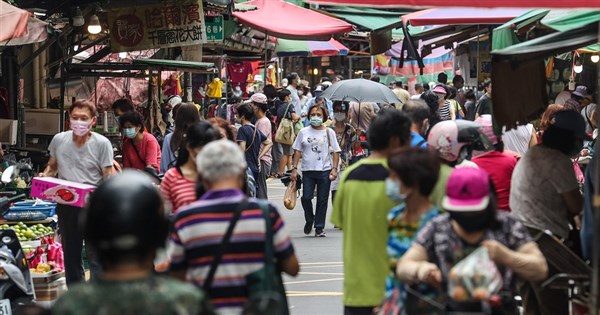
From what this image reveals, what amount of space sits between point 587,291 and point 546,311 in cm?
96

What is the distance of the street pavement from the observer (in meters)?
10.8

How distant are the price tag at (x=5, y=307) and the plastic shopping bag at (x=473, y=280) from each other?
439cm

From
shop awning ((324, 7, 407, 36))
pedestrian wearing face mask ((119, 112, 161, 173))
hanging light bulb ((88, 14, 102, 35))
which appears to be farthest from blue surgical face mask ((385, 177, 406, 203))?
shop awning ((324, 7, 407, 36))

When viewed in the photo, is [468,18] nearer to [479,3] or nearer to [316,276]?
[316,276]

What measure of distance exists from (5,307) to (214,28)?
34.9 feet

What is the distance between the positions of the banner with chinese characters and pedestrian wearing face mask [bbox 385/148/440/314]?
9903mm

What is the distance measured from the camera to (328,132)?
15.8m

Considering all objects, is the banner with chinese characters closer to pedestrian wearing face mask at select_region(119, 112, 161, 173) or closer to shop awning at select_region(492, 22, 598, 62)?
pedestrian wearing face mask at select_region(119, 112, 161, 173)

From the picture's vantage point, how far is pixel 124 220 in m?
4.02

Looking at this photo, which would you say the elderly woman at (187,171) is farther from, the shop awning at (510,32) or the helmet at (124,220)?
the shop awning at (510,32)

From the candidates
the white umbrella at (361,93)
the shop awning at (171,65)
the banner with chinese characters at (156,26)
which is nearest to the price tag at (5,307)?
the shop awning at (171,65)

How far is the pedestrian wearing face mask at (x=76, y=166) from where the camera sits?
10195mm

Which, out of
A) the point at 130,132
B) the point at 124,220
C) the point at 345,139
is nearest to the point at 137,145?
the point at 130,132

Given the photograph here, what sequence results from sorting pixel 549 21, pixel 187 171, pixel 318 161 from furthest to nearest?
pixel 318 161 < pixel 549 21 < pixel 187 171
